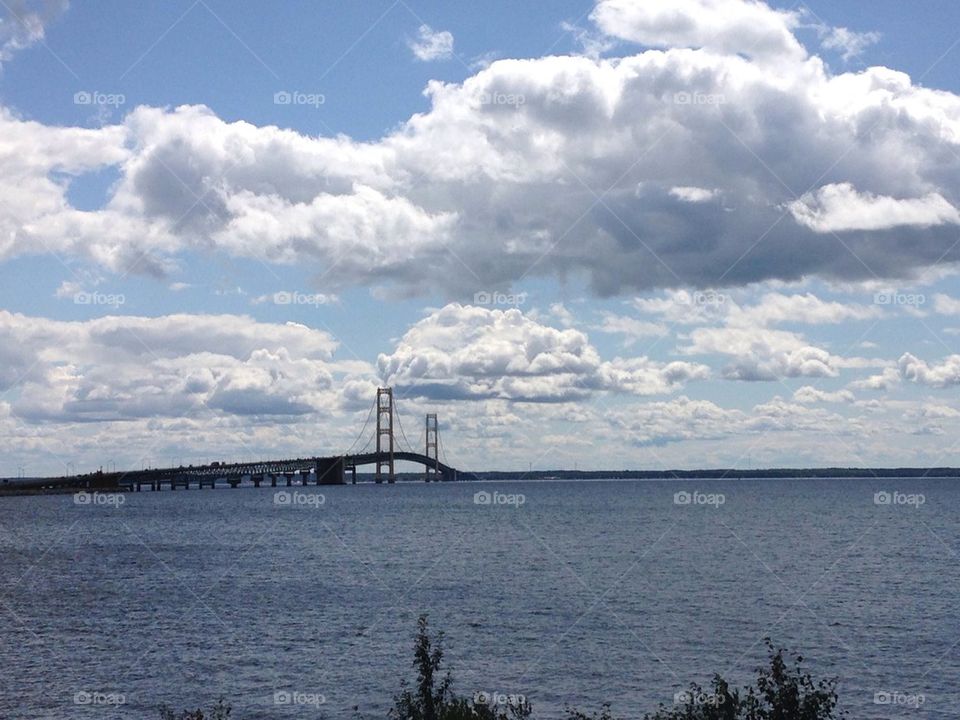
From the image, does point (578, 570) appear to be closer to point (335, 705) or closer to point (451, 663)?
point (451, 663)

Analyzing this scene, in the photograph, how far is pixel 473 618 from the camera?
46781 millimetres

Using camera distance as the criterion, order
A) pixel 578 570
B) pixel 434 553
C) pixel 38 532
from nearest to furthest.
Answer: pixel 578 570
pixel 434 553
pixel 38 532

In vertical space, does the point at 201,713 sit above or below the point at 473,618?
above

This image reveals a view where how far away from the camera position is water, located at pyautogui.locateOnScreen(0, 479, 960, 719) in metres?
34.6

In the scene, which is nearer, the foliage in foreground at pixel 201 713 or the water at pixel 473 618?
the foliage in foreground at pixel 201 713

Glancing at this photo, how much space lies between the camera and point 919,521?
5034 inches

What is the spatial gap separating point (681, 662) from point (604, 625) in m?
7.69

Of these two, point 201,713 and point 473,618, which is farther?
point 473,618

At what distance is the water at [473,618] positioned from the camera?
3456 cm

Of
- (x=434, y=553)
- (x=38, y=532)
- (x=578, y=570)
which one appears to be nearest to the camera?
(x=578, y=570)

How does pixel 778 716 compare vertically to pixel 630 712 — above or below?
above

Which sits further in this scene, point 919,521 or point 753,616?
point 919,521

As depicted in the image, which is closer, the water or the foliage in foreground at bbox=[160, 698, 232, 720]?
the foliage in foreground at bbox=[160, 698, 232, 720]

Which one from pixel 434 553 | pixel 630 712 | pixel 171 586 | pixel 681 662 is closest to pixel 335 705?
pixel 630 712
